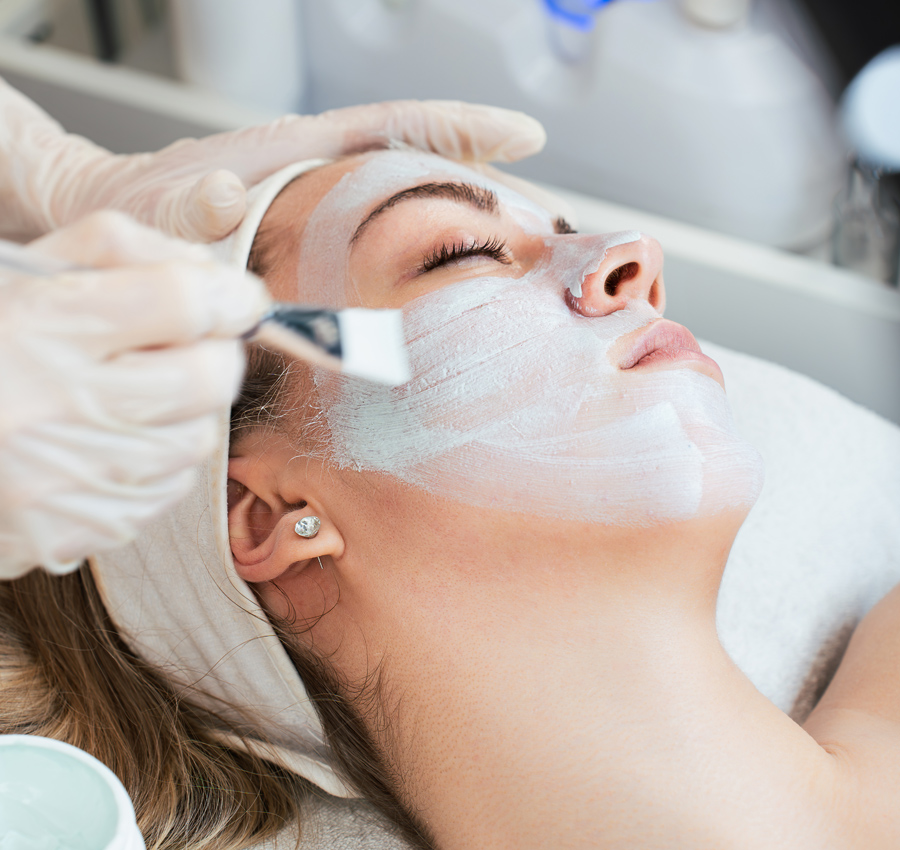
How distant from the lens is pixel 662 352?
928mm

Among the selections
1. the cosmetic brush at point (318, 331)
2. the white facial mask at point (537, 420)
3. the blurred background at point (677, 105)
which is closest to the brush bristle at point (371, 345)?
the cosmetic brush at point (318, 331)

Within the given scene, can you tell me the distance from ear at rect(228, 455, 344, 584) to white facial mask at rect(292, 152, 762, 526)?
0.24ft

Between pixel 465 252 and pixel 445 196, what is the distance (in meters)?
0.08

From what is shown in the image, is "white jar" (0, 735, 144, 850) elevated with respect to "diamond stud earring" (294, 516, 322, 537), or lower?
lower

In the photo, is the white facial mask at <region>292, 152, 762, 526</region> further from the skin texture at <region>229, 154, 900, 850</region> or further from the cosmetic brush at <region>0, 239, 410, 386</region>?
the cosmetic brush at <region>0, 239, 410, 386</region>

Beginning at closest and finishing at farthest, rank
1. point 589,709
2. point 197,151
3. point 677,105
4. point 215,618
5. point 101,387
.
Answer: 1. point 101,387
2. point 589,709
3. point 215,618
4. point 197,151
5. point 677,105

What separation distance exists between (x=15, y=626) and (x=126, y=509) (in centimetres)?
58

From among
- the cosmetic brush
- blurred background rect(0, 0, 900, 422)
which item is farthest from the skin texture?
blurred background rect(0, 0, 900, 422)

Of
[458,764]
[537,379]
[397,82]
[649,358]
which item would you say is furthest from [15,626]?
[397,82]

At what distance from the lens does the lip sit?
0.91 meters

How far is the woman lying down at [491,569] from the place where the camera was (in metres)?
0.86

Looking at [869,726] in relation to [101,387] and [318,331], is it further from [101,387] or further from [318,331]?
[101,387]

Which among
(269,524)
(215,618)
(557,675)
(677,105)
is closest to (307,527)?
(269,524)

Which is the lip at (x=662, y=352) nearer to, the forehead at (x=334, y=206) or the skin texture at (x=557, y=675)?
the skin texture at (x=557, y=675)
